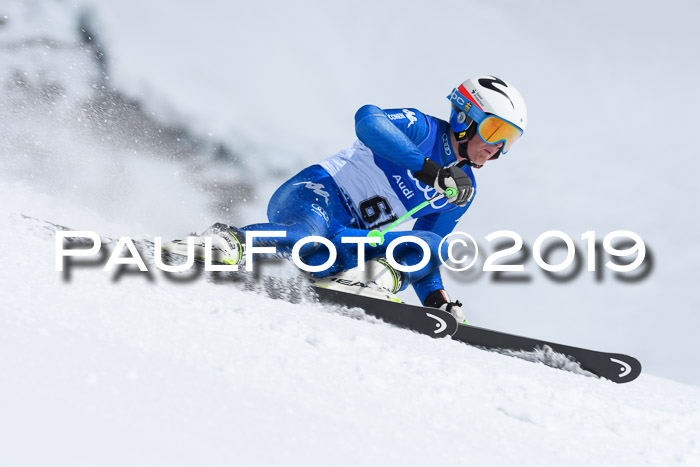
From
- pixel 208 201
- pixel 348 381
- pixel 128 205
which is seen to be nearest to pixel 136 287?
pixel 348 381

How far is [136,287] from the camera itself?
98.1 inches

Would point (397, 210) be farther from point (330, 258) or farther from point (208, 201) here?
point (208, 201)

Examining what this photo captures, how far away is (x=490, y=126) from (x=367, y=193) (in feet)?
2.59

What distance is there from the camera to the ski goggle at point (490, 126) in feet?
12.8

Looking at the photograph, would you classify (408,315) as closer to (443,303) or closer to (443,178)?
(443,178)

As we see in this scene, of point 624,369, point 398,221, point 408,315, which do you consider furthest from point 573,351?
point 398,221

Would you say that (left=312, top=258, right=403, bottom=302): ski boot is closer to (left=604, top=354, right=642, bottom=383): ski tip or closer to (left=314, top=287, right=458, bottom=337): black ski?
(left=314, top=287, right=458, bottom=337): black ski

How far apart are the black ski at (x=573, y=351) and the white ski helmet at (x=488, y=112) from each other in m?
1.08

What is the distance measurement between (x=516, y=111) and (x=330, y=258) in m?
1.34

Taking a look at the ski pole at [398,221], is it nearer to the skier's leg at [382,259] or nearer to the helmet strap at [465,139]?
the skier's leg at [382,259]

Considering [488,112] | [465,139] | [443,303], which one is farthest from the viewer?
[443,303]

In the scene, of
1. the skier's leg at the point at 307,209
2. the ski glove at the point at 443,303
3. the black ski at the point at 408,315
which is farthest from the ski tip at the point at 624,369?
the skier's leg at the point at 307,209

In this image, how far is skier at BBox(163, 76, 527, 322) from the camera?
3.70 m

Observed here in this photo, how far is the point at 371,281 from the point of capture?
3768 millimetres
